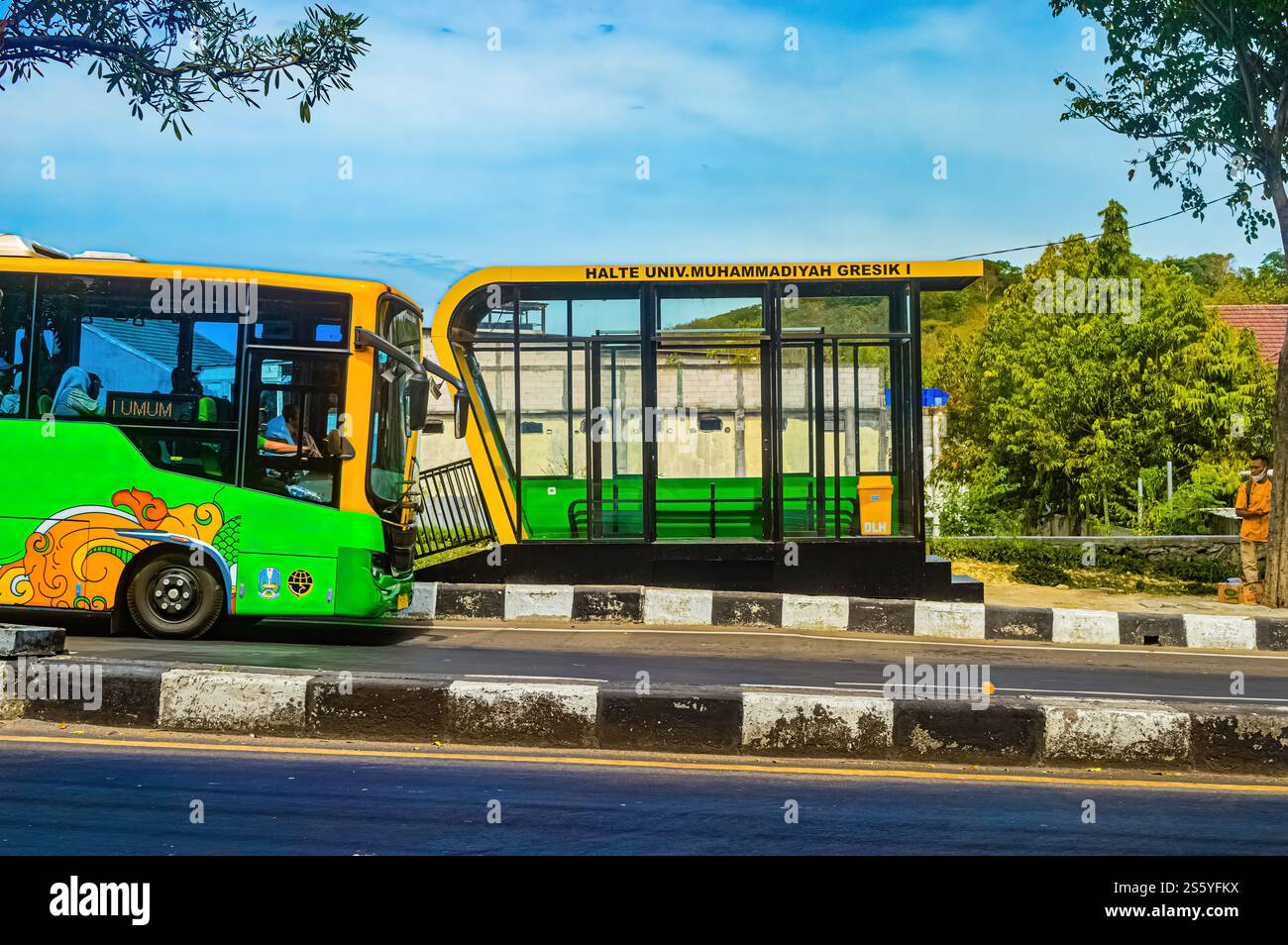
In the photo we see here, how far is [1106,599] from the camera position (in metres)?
15.1

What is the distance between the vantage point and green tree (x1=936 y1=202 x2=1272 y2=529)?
25047 mm

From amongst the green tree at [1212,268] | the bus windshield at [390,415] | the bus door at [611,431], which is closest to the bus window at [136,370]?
the bus windshield at [390,415]

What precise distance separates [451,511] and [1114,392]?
55.6 ft

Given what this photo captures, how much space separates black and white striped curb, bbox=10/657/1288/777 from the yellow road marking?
27 cm

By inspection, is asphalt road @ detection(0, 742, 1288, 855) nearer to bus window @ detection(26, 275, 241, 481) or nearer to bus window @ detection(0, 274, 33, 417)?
bus window @ detection(26, 275, 241, 481)

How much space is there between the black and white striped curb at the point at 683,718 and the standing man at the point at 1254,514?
9292 millimetres

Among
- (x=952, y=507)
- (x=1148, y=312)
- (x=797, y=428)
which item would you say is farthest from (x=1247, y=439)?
(x=797, y=428)

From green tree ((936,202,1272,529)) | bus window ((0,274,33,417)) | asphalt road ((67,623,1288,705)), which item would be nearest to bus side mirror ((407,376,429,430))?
asphalt road ((67,623,1288,705))

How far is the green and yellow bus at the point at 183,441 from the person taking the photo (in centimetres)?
968

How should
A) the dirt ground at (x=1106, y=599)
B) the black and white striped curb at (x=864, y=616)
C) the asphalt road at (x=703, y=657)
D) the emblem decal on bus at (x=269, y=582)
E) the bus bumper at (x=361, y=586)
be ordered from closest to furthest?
1. the asphalt road at (x=703, y=657)
2. the emblem decal on bus at (x=269, y=582)
3. the bus bumper at (x=361, y=586)
4. the black and white striped curb at (x=864, y=616)
5. the dirt ground at (x=1106, y=599)

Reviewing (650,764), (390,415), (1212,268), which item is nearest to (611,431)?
(390,415)

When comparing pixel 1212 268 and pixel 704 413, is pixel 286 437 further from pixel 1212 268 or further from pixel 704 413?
pixel 1212 268

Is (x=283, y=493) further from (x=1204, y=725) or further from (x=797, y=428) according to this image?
(x=1204, y=725)

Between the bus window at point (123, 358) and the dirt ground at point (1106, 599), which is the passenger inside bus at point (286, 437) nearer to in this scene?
the bus window at point (123, 358)
